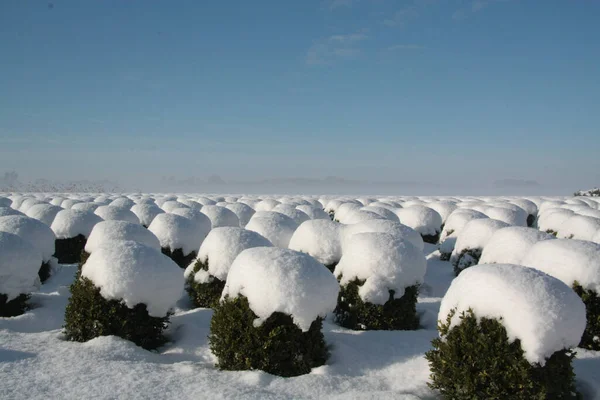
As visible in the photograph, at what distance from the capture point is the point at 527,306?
5.62m

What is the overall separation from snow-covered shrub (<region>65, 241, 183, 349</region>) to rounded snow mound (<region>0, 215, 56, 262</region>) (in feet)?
18.0

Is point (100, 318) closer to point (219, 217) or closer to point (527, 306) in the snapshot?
point (527, 306)

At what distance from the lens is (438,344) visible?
6055mm

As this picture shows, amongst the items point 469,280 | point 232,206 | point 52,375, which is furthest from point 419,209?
point 52,375

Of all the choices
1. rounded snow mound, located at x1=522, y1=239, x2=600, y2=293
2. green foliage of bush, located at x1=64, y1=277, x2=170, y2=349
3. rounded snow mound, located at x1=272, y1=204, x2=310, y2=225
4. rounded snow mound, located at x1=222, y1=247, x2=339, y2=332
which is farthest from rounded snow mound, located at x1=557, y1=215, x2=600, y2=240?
green foliage of bush, located at x1=64, y1=277, x2=170, y2=349

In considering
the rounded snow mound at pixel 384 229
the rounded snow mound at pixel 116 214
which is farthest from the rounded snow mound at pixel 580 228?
the rounded snow mound at pixel 116 214

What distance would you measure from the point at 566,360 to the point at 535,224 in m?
21.8

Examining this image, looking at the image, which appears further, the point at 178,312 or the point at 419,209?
the point at 419,209

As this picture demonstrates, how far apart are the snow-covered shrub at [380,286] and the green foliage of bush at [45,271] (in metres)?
8.62

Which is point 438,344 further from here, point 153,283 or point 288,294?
point 153,283

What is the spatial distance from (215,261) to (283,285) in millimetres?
3390

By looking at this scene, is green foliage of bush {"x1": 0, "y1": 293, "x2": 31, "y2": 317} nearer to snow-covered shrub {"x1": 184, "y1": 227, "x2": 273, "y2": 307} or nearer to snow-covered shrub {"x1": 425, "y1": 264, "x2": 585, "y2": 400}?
snow-covered shrub {"x1": 184, "y1": 227, "x2": 273, "y2": 307}

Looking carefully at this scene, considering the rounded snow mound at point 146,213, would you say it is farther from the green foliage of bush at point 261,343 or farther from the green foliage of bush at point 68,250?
the green foliage of bush at point 261,343

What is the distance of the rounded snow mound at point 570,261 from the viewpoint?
24.9ft
